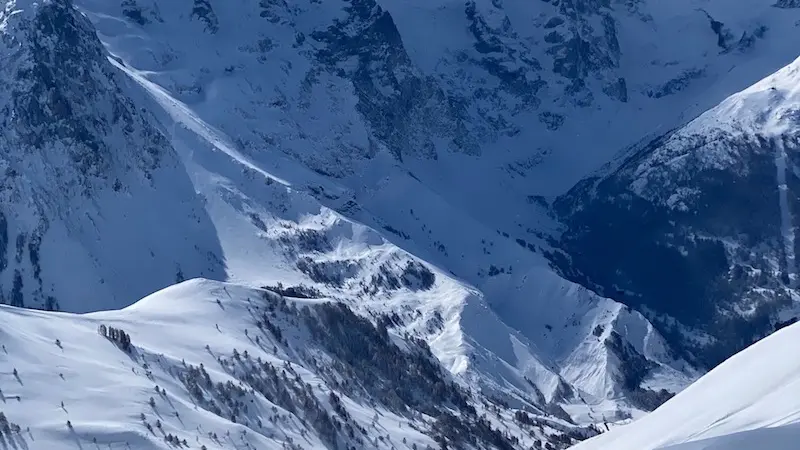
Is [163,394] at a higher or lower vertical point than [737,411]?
lower

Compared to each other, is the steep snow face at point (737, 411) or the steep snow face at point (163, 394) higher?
the steep snow face at point (737, 411)

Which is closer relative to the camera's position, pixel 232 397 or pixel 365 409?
pixel 232 397

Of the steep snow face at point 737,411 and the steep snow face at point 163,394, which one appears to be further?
the steep snow face at point 163,394

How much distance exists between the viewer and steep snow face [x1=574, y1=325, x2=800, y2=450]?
35562 mm

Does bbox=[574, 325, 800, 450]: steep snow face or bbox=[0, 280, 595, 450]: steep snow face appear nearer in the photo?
bbox=[574, 325, 800, 450]: steep snow face

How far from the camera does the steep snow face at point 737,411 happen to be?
117 feet

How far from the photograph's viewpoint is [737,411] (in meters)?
40.1

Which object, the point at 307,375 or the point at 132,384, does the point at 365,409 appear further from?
the point at 132,384

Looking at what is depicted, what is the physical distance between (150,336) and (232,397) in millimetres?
25048

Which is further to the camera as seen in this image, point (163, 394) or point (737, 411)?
point (163, 394)

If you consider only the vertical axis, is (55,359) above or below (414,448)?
above

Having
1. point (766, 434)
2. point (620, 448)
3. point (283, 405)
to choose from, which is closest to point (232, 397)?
point (283, 405)

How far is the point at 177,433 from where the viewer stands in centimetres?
14400

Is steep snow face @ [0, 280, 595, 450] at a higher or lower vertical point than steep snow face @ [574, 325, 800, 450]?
lower
